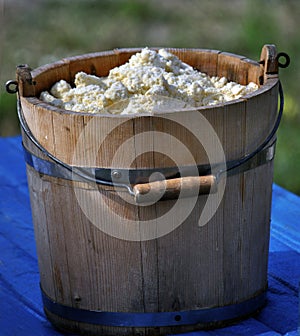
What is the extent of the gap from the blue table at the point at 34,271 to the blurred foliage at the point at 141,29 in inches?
63.1

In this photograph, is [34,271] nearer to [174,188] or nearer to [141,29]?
[174,188]

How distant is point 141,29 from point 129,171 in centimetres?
422

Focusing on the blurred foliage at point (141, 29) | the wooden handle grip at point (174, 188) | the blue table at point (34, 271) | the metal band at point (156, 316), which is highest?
the wooden handle grip at point (174, 188)

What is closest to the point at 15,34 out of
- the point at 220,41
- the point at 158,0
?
the point at 158,0

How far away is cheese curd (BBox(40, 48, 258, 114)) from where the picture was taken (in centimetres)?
209

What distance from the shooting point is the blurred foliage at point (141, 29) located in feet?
16.8

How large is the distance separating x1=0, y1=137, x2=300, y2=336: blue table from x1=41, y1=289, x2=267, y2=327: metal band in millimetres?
43

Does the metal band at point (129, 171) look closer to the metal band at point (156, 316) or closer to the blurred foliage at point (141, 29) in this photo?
the metal band at point (156, 316)

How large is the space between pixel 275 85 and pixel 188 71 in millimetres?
339

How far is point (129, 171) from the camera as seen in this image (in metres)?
1.96

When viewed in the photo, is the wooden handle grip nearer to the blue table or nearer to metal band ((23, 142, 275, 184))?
metal band ((23, 142, 275, 184))

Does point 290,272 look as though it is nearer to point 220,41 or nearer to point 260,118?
point 260,118

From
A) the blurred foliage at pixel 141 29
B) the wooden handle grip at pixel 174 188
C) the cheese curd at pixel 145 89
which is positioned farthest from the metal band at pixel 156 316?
the blurred foliage at pixel 141 29

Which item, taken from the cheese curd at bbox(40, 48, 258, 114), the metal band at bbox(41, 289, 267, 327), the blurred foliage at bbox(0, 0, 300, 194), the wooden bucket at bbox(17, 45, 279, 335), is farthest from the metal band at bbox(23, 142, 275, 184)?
the blurred foliage at bbox(0, 0, 300, 194)
